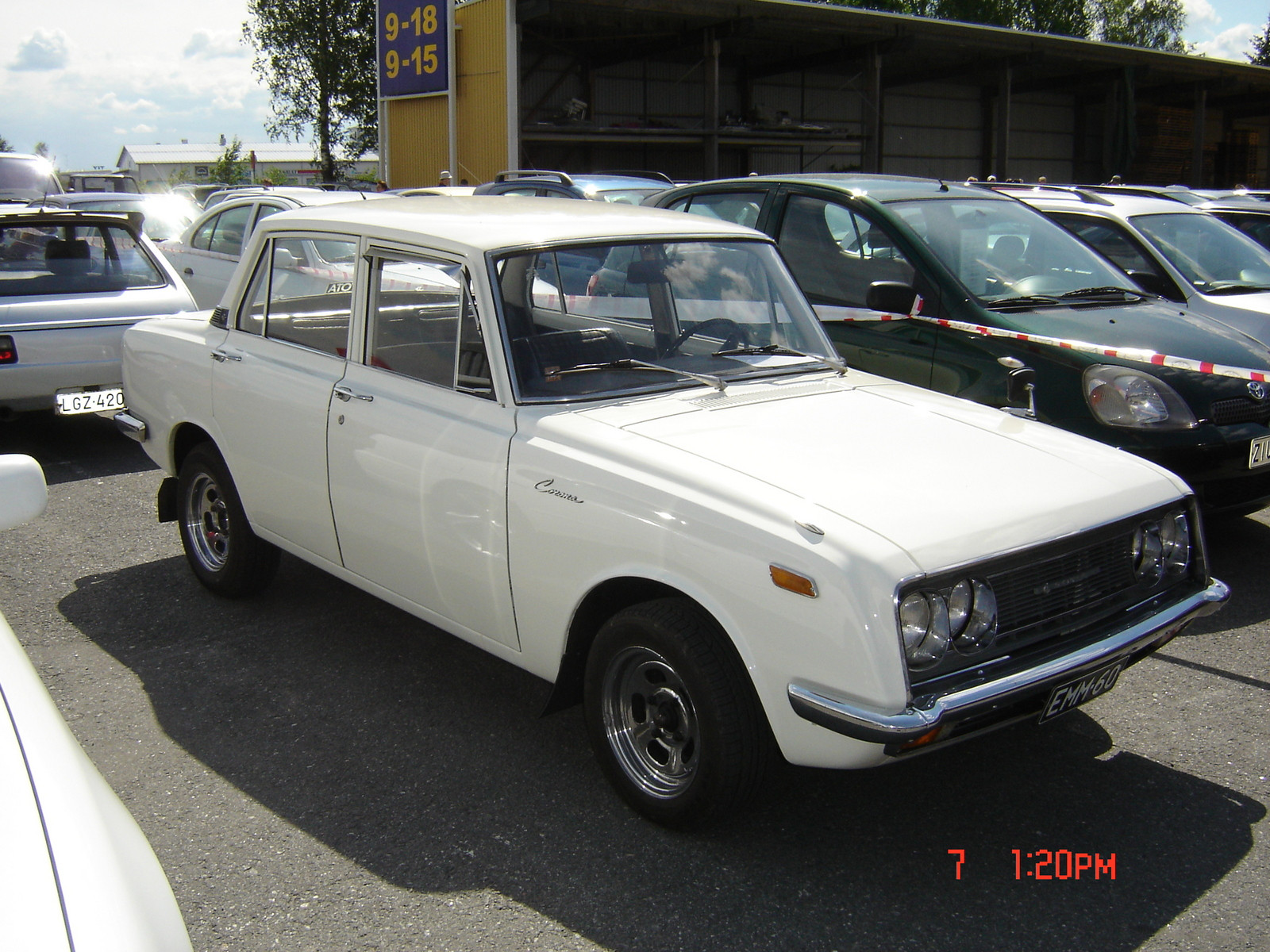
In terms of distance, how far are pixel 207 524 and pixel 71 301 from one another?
134 inches

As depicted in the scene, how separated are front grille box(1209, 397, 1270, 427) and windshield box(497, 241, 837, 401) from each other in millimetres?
2257

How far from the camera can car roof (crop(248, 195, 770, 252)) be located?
383 cm

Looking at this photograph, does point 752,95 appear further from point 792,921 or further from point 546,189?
point 792,921

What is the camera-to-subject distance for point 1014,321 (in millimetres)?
5641

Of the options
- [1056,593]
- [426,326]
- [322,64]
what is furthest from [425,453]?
[322,64]

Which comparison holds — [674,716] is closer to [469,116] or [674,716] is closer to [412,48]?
[469,116]

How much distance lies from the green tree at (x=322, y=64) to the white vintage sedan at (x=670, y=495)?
154ft

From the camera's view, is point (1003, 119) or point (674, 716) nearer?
point (674, 716)

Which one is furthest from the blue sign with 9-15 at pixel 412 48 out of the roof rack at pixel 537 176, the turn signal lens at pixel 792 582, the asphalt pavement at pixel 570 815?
the turn signal lens at pixel 792 582

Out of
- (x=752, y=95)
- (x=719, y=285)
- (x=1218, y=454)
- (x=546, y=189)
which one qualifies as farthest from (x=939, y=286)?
(x=752, y=95)

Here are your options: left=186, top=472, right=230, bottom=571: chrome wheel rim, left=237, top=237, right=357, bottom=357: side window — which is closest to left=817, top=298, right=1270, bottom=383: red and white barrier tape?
left=237, top=237, right=357, bottom=357: side window

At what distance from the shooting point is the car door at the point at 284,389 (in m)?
4.25

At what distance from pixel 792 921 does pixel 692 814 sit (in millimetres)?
406
